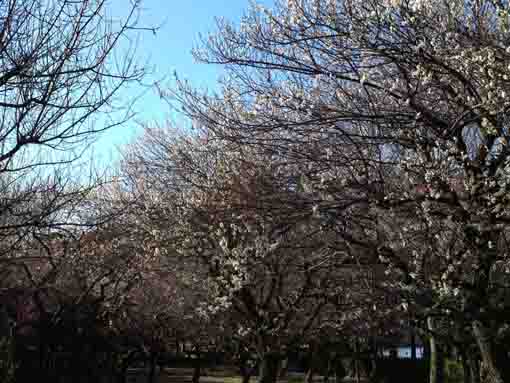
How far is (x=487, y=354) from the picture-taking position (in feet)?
24.6

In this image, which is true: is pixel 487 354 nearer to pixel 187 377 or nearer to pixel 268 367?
pixel 268 367

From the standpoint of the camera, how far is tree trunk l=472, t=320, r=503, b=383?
7.30 m

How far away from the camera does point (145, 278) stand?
15.2 meters

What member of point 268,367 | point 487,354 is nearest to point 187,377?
point 268,367

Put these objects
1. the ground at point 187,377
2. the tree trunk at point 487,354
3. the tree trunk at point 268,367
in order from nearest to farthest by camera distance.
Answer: the tree trunk at point 487,354 < the tree trunk at point 268,367 < the ground at point 187,377

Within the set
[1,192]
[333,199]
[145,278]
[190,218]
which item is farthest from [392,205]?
[145,278]

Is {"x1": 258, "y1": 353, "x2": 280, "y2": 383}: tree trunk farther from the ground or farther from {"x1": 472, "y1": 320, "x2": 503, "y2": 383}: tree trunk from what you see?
the ground

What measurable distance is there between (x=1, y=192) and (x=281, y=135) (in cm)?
336

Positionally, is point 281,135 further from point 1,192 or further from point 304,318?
point 304,318

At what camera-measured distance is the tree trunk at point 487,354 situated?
7295mm

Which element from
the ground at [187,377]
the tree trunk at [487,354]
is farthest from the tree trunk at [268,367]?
the ground at [187,377]

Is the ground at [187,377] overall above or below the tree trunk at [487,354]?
below

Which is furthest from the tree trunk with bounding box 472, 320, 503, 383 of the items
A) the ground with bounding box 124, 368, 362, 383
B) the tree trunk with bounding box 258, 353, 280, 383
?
the ground with bounding box 124, 368, 362, 383

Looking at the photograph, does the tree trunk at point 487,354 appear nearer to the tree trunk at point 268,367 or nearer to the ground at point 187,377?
the tree trunk at point 268,367
